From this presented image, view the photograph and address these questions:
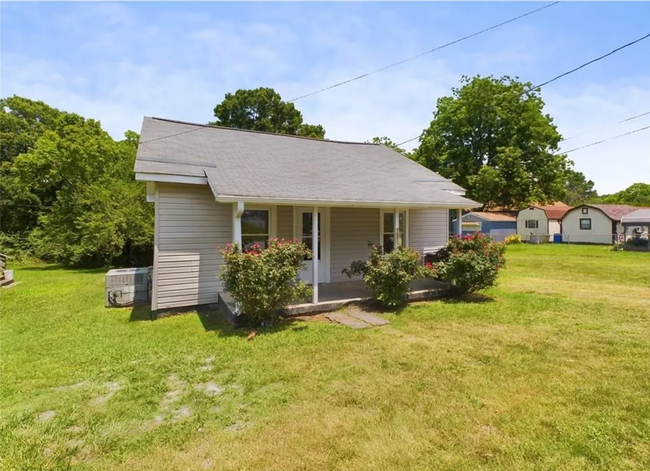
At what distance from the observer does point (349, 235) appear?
31.5ft

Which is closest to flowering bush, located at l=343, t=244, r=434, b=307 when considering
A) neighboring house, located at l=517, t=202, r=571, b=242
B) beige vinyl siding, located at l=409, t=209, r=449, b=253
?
beige vinyl siding, located at l=409, t=209, r=449, b=253

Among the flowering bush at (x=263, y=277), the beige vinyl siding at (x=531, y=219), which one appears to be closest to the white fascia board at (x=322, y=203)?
the flowering bush at (x=263, y=277)

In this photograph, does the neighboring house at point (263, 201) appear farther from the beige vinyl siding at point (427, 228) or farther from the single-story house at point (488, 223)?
the single-story house at point (488, 223)

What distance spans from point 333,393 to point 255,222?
5152 millimetres

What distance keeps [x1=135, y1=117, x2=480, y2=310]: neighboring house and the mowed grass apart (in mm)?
1259

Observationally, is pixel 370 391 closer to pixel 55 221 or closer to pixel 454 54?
pixel 454 54

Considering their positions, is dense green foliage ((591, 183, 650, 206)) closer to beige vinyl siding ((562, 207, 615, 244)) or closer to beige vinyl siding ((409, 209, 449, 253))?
beige vinyl siding ((562, 207, 615, 244))

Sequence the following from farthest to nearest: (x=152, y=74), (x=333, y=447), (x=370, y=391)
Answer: (x=152, y=74), (x=370, y=391), (x=333, y=447)

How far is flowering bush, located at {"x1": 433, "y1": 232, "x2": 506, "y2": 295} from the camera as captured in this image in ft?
26.1

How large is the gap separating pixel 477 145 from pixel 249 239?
25568 mm

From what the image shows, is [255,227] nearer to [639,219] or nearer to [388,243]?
[388,243]

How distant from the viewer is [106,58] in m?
8.42

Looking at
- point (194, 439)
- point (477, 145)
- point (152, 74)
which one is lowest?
point (194, 439)

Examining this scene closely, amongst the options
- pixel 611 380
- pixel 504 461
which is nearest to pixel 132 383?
pixel 504 461
